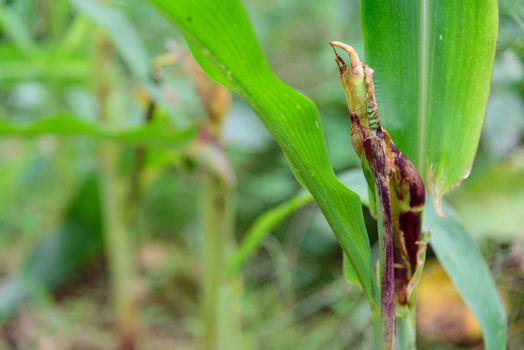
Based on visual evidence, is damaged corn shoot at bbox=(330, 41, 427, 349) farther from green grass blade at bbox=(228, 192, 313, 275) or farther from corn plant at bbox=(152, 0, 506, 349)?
green grass blade at bbox=(228, 192, 313, 275)

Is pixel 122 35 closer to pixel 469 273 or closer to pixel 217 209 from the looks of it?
pixel 217 209

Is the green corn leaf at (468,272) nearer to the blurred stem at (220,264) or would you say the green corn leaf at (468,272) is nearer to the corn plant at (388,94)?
the corn plant at (388,94)

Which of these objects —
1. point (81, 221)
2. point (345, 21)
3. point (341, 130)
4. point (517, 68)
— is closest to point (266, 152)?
point (341, 130)

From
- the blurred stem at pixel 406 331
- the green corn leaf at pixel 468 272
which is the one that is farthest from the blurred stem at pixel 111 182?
the blurred stem at pixel 406 331

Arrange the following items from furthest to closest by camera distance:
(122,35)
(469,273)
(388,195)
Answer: (122,35), (469,273), (388,195)

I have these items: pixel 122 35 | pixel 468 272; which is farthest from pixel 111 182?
pixel 468 272
